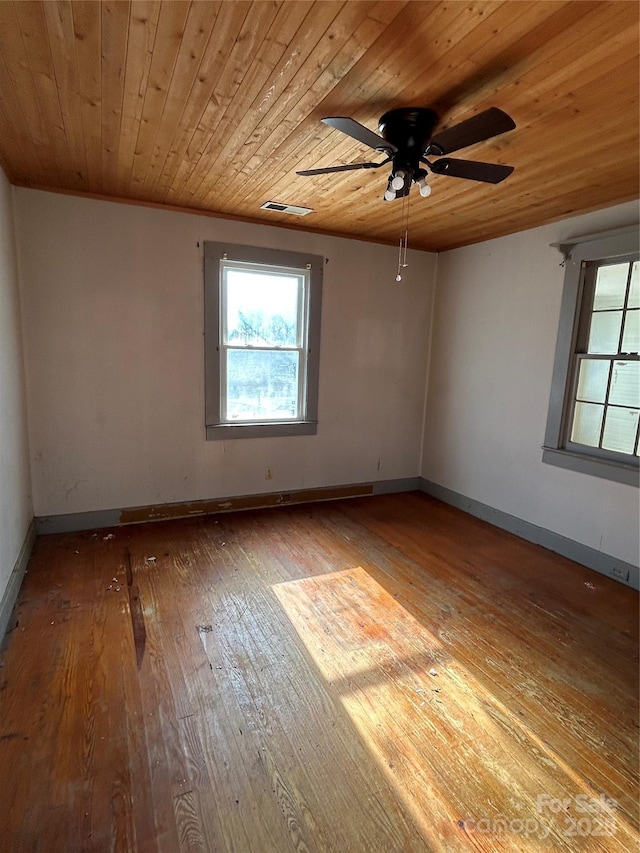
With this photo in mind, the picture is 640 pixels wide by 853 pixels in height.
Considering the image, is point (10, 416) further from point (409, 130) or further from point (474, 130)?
point (474, 130)

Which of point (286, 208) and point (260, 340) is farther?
point (260, 340)

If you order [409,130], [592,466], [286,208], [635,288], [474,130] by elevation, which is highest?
[286,208]

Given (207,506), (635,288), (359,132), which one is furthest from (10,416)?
(635,288)

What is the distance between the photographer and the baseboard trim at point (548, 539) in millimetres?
2963

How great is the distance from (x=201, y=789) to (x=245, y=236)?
12.2ft

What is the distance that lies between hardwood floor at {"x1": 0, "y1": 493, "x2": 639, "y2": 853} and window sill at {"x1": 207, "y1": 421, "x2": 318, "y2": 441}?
1165 mm

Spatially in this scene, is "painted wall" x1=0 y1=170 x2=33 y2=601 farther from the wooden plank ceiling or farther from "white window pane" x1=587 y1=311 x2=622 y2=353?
"white window pane" x1=587 y1=311 x2=622 y2=353

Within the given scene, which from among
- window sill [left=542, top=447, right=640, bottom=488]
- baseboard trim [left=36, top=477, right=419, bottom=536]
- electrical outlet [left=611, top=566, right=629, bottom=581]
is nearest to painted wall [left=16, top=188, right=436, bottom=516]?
baseboard trim [left=36, top=477, right=419, bottom=536]

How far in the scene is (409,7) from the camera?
4.42 feet

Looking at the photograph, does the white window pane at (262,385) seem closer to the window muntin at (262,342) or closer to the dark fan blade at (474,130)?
the window muntin at (262,342)

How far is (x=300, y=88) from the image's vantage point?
1.78m

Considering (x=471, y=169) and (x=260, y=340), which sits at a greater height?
(x=471, y=169)

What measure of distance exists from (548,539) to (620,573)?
562mm

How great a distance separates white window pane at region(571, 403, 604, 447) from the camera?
3188 mm
